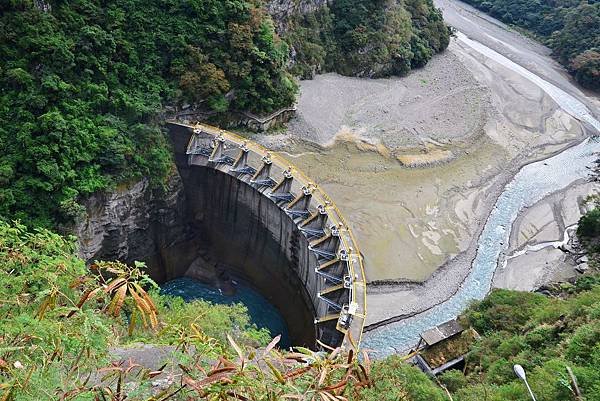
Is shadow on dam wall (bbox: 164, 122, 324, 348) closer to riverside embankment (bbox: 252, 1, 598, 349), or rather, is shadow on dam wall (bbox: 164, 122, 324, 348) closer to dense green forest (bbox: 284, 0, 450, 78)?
riverside embankment (bbox: 252, 1, 598, 349)

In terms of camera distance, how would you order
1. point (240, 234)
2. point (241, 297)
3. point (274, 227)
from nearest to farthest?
1. point (274, 227)
2. point (241, 297)
3. point (240, 234)

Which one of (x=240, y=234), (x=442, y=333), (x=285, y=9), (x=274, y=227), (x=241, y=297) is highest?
(x=285, y=9)

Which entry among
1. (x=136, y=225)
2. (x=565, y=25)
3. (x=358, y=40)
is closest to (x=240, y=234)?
(x=136, y=225)

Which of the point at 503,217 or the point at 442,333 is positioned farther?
the point at 503,217

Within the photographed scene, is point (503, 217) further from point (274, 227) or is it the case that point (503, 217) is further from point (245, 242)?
point (245, 242)

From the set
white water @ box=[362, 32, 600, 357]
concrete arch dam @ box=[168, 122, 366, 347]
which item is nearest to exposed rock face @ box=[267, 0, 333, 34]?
concrete arch dam @ box=[168, 122, 366, 347]

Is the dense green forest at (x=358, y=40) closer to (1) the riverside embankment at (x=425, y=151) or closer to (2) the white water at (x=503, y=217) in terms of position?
(1) the riverside embankment at (x=425, y=151)
